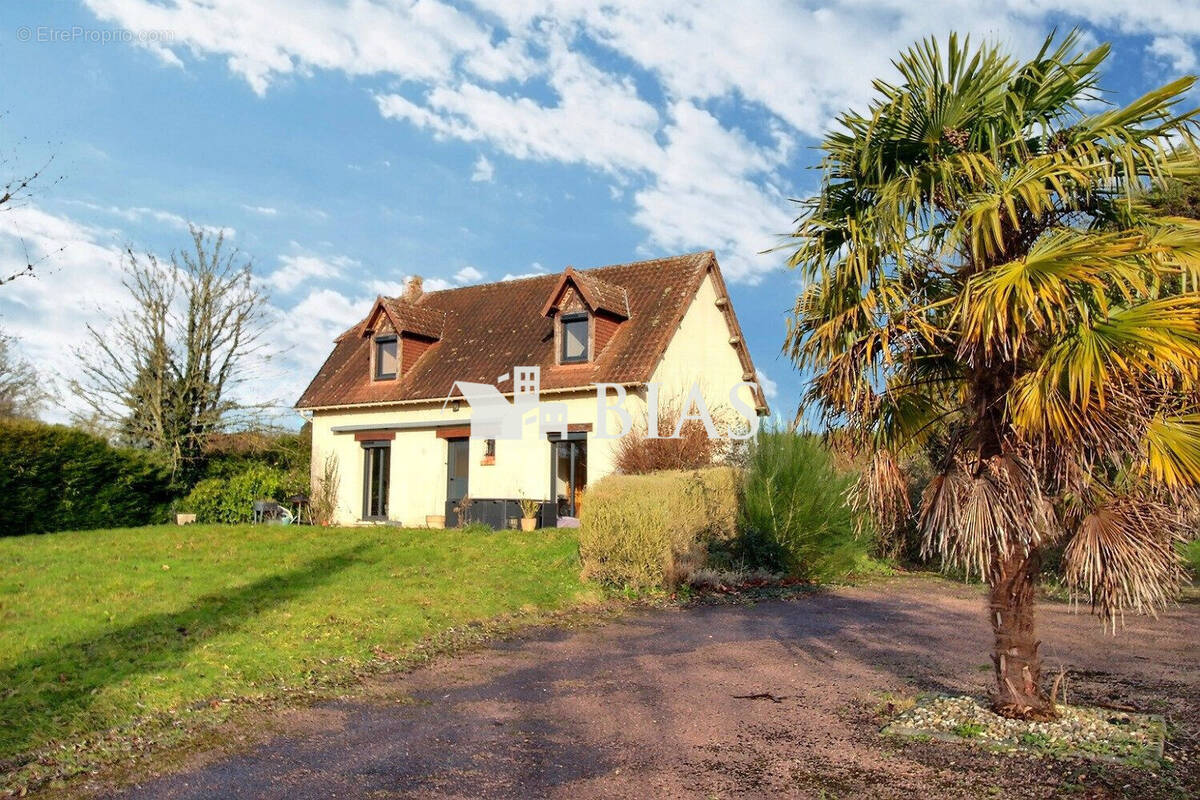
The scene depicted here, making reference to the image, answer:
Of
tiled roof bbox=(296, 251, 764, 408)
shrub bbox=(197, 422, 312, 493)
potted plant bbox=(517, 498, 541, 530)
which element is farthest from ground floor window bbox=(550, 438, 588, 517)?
shrub bbox=(197, 422, 312, 493)

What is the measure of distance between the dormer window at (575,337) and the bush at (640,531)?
8.29 meters

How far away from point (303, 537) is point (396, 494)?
18.7ft

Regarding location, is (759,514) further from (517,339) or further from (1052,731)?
(517,339)

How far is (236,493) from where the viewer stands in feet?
81.6

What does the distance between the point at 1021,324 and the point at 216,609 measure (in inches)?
351

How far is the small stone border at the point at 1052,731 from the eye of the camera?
550 cm

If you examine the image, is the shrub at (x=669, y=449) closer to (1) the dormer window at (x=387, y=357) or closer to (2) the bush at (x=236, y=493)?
(1) the dormer window at (x=387, y=357)

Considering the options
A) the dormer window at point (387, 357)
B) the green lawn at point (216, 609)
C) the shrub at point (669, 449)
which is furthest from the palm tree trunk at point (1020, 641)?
the dormer window at point (387, 357)

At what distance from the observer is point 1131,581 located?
219 inches

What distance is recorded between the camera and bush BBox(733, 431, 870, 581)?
1455cm

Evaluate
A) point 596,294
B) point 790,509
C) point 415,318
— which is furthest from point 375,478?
point 790,509

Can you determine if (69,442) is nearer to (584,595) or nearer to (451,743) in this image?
(584,595)

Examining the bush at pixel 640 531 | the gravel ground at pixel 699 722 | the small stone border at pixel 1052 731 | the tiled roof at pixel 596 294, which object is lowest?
the gravel ground at pixel 699 722

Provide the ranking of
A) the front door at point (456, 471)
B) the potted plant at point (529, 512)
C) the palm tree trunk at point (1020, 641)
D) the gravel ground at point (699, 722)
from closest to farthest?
the gravel ground at point (699, 722) → the palm tree trunk at point (1020, 641) → the potted plant at point (529, 512) → the front door at point (456, 471)
